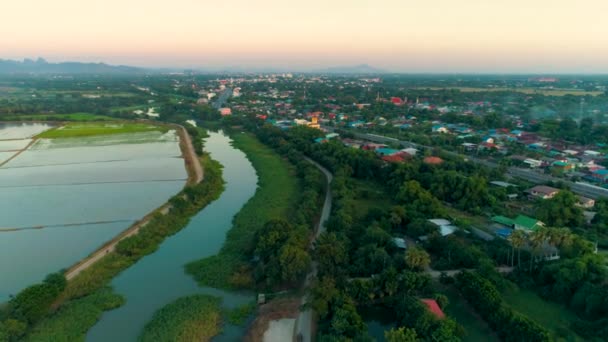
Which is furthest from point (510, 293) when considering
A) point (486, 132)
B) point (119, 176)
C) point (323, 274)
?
point (486, 132)

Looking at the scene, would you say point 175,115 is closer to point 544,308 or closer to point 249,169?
point 249,169

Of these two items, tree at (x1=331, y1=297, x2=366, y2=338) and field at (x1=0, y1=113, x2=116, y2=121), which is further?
field at (x1=0, y1=113, x2=116, y2=121)

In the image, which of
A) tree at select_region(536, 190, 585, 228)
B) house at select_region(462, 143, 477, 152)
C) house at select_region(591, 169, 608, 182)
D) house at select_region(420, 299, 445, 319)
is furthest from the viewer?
house at select_region(462, 143, 477, 152)

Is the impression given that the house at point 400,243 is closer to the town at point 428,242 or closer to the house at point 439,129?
the town at point 428,242

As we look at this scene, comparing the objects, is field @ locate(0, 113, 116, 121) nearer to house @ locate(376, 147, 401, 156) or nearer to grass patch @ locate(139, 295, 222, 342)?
house @ locate(376, 147, 401, 156)

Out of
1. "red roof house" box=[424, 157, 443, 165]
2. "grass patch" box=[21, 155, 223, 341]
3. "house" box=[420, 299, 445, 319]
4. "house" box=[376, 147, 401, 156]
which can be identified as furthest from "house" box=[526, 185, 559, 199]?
"grass patch" box=[21, 155, 223, 341]

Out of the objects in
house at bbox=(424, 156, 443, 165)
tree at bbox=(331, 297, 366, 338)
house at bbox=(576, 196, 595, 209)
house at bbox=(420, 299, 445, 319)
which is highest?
house at bbox=(424, 156, 443, 165)

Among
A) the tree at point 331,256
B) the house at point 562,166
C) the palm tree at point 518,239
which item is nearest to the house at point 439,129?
the house at point 562,166
